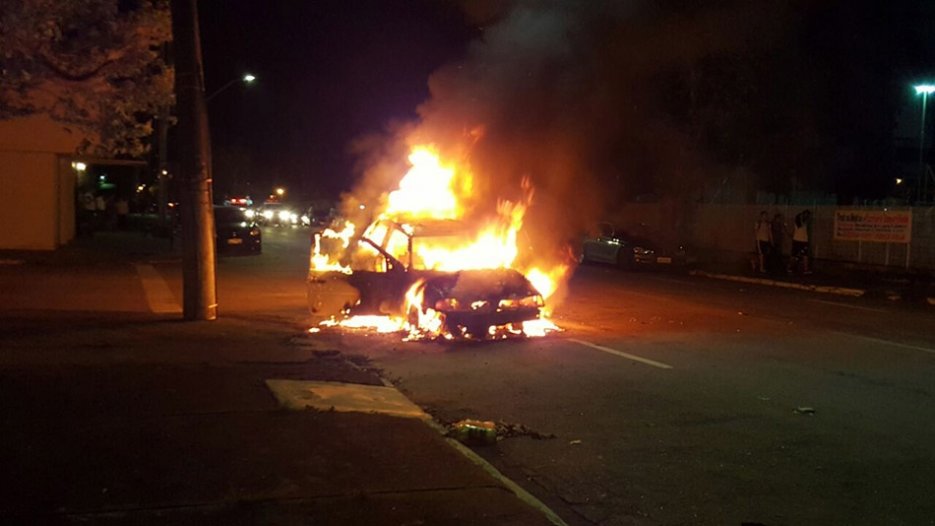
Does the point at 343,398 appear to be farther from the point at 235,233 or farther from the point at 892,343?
the point at 235,233

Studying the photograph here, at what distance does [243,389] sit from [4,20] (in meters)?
9.47

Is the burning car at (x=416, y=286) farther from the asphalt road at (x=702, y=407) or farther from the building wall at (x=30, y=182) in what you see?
the building wall at (x=30, y=182)

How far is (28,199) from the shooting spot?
91.6 ft

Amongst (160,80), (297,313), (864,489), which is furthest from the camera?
(160,80)

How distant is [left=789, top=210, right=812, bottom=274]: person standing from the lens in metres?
24.8

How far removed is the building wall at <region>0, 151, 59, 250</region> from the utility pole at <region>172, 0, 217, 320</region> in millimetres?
16505

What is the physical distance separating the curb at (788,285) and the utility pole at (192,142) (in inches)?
545

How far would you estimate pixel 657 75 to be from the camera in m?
27.9

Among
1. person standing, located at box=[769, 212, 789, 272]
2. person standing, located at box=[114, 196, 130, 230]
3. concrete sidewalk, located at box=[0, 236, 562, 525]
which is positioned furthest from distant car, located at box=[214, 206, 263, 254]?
concrete sidewalk, located at box=[0, 236, 562, 525]

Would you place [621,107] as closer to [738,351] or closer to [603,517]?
[738,351]

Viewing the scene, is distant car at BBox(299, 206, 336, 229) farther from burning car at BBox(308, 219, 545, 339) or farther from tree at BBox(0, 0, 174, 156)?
burning car at BBox(308, 219, 545, 339)

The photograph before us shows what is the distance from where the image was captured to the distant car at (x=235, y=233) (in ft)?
98.0

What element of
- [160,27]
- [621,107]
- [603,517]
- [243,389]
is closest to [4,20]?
[160,27]

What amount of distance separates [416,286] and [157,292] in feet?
23.7
